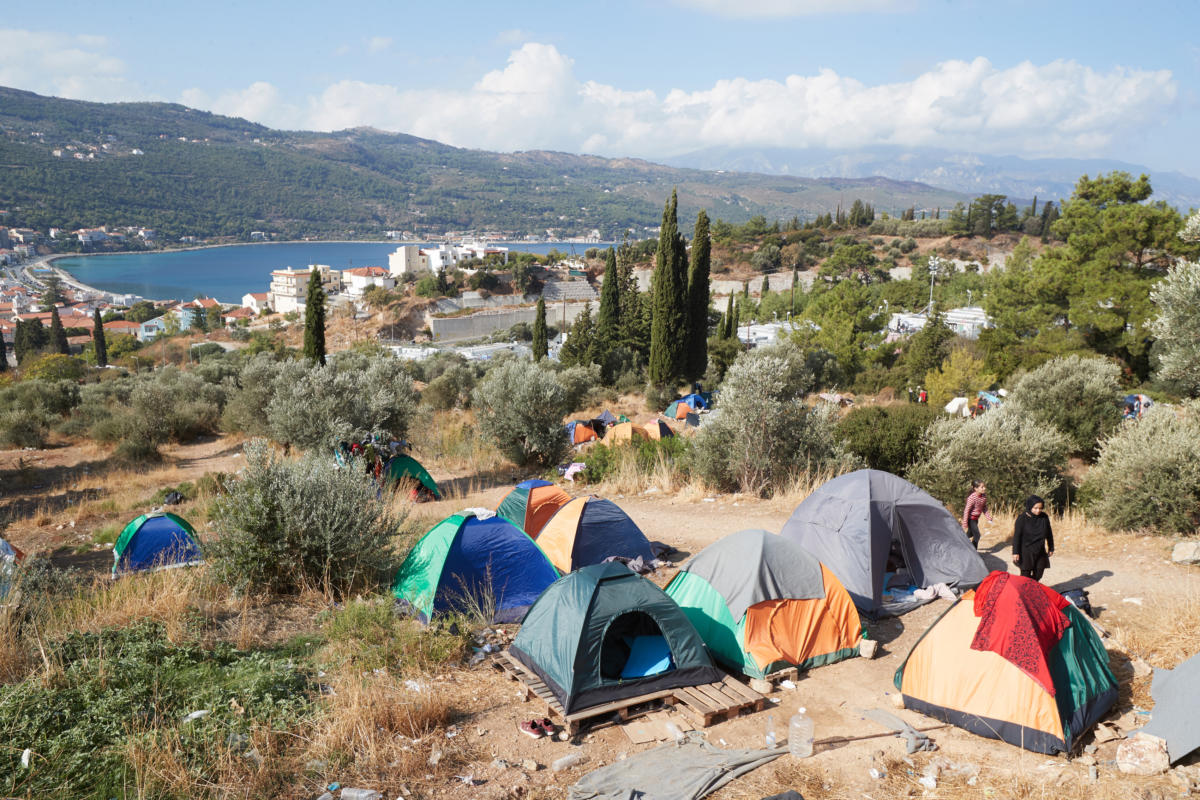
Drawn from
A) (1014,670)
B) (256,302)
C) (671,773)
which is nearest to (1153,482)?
(1014,670)

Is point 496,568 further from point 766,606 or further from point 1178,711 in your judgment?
point 1178,711

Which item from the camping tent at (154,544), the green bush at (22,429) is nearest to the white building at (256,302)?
the green bush at (22,429)

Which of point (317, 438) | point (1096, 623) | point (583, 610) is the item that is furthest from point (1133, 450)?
→ point (317, 438)

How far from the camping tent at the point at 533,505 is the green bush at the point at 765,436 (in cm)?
392

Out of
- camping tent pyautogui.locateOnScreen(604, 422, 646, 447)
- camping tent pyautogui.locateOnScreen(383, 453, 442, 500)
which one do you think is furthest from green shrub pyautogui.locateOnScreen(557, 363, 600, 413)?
camping tent pyautogui.locateOnScreen(383, 453, 442, 500)

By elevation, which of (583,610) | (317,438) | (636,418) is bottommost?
(636,418)

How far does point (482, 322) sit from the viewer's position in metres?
78.9

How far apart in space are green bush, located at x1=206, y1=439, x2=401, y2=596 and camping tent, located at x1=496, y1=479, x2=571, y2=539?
246 cm

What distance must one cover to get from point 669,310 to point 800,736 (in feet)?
89.3

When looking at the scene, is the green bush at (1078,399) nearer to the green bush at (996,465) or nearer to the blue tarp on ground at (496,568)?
the green bush at (996,465)

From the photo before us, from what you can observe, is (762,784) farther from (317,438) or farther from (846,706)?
(317,438)

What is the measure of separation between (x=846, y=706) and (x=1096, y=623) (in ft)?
10.4

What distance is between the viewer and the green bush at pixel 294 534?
7.53m

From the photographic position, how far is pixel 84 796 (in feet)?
13.4
